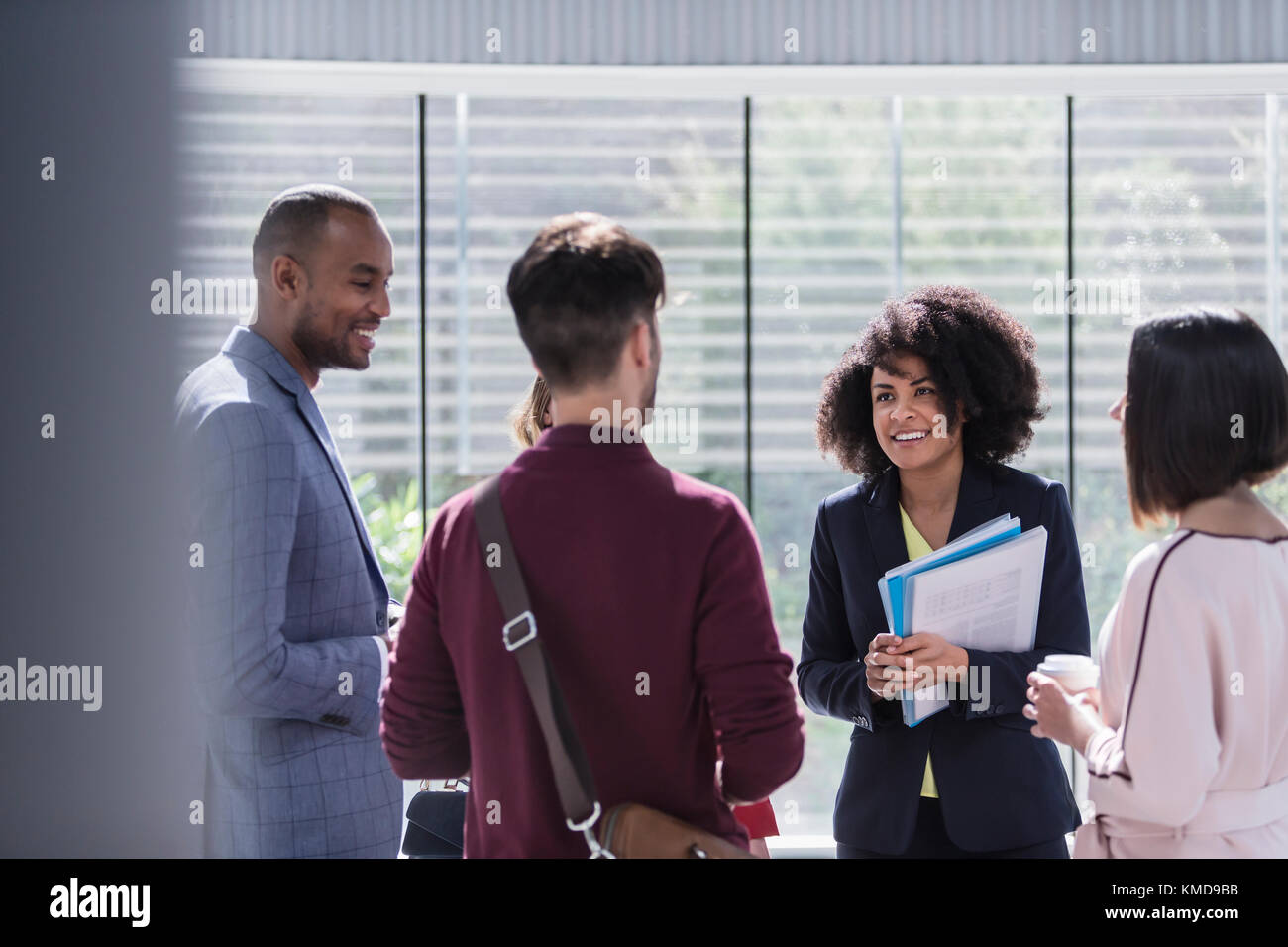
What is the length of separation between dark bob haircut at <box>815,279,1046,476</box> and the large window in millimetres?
1962

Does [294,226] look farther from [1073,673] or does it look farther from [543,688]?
[1073,673]

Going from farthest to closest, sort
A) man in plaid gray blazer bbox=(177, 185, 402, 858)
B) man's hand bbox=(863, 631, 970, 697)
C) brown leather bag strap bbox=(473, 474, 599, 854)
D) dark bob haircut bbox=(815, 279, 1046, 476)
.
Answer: dark bob haircut bbox=(815, 279, 1046, 476)
man's hand bbox=(863, 631, 970, 697)
man in plaid gray blazer bbox=(177, 185, 402, 858)
brown leather bag strap bbox=(473, 474, 599, 854)

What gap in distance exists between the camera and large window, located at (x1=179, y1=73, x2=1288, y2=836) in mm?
4246

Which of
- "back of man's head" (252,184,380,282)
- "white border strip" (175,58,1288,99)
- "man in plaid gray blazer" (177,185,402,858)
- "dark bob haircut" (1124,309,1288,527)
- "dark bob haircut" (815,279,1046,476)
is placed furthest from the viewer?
"white border strip" (175,58,1288,99)

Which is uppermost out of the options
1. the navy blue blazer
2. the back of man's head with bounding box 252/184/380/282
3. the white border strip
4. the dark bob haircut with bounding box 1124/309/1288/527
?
the white border strip

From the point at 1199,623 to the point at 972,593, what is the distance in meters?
0.57

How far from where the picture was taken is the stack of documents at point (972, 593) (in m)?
1.94

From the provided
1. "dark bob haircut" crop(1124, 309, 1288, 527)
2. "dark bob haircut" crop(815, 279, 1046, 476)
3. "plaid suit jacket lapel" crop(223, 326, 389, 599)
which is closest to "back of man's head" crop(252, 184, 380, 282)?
"plaid suit jacket lapel" crop(223, 326, 389, 599)

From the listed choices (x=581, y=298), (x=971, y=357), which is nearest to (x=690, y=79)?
(x=971, y=357)

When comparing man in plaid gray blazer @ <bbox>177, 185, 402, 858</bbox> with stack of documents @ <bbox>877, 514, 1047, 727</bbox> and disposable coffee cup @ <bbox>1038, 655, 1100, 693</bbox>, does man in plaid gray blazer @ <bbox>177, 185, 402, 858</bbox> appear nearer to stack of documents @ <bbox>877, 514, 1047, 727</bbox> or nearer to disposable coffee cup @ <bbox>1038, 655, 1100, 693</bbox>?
stack of documents @ <bbox>877, 514, 1047, 727</bbox>

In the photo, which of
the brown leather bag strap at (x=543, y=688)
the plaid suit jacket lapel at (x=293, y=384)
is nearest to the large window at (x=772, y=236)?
the plaid suit jacket lapel at (x=293, y=384)
